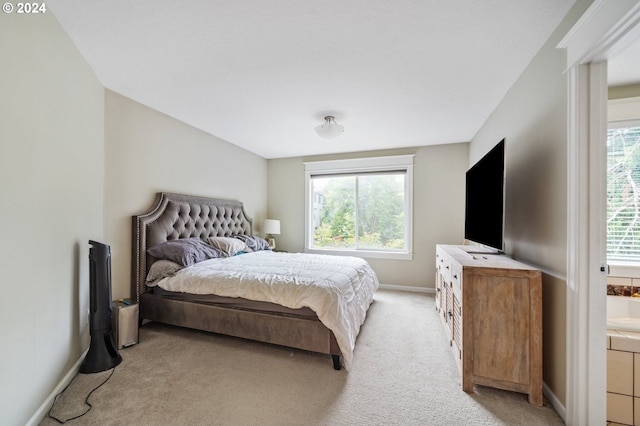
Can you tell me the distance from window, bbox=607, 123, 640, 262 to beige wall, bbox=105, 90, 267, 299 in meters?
4.27

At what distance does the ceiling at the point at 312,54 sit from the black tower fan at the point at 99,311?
1496mm

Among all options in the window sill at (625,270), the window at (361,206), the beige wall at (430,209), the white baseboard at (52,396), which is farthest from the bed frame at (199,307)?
the beige wall at (430,209)

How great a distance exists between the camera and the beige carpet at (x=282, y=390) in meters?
1.45

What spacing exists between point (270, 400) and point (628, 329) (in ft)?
7.27

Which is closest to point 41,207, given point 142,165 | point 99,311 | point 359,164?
point 99,311

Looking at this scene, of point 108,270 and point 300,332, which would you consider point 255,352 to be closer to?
point 300,332

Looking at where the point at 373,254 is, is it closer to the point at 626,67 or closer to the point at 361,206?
the point at 361,206

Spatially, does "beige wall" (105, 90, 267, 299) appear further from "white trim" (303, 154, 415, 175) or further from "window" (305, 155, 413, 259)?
"window" (305, 155, 413, 259)

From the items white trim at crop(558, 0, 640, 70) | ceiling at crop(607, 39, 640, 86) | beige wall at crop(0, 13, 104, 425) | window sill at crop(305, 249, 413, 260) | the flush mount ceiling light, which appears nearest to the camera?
white trim at crop(558, 0, 640, 70)

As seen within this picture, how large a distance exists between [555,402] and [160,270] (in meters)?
3.29

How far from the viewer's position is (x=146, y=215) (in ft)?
8.66

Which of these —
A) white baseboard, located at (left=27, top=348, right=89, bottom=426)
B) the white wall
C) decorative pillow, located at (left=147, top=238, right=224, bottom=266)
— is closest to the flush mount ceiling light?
the white wall

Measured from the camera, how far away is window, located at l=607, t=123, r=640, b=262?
1.97m

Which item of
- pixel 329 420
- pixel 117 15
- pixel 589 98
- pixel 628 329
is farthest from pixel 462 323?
pixel 117 15
